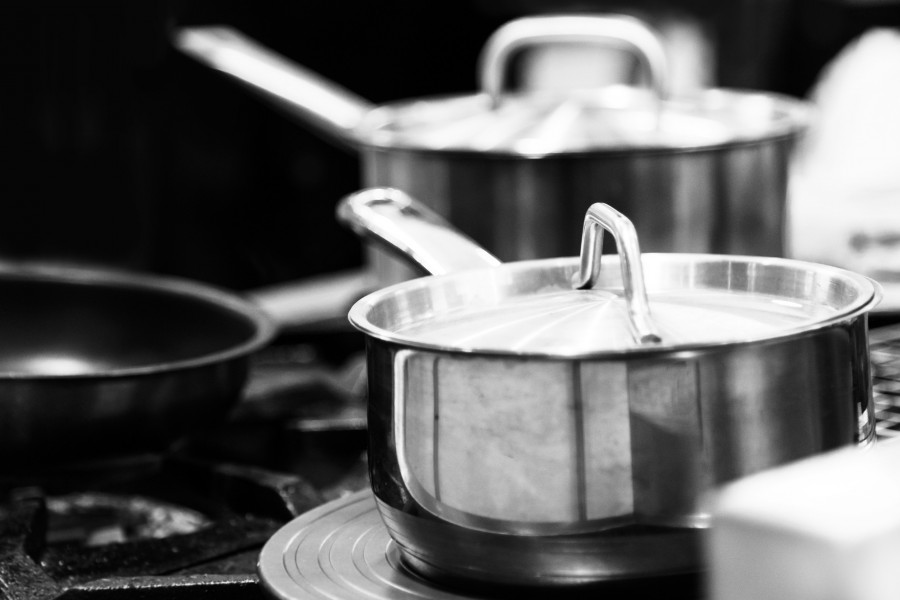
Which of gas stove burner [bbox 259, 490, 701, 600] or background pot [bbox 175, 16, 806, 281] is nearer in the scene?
gas stove burner [bbox 259, 490, 701, 600]

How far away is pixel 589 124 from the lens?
1006mm

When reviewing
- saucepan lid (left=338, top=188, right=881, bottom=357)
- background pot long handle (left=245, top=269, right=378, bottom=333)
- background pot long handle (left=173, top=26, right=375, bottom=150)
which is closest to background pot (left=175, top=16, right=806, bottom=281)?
background pot long handle (left=173, top=26, right=375, bottom=150)

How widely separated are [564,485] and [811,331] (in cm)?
11

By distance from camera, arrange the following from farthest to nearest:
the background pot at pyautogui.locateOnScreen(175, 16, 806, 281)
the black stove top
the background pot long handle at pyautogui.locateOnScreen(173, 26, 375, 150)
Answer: the background pot long handle at pyautogui.locateOnScreen(173, 26, 375, 150) < the background pot at pyautogui.locateOnScreen(175, 16, 806, 281) < the black stove top

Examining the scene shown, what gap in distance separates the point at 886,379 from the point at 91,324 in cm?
65

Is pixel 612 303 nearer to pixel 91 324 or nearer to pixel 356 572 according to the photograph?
pixel 356 572

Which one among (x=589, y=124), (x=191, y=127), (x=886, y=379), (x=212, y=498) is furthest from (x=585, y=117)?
(x=191, y=127)

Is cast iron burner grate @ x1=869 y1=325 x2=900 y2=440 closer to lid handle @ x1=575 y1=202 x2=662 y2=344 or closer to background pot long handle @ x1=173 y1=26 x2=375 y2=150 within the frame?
lid handle @ x1=575 y1=202 x2=662 y2=344

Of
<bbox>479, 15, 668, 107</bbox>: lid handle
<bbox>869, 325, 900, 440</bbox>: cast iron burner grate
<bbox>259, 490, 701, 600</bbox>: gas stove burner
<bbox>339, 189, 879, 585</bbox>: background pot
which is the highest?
<bbox>479, 15, 668, 107</bbox>: lid handle

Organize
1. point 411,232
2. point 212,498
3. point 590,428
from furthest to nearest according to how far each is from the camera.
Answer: point 212,498 < point 411,232 < point 590,428

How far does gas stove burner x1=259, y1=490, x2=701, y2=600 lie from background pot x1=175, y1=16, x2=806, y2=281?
344 millimetres

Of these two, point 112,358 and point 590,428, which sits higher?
point 590,428

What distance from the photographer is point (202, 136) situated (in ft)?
5.00

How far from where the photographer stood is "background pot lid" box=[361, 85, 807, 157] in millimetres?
953
